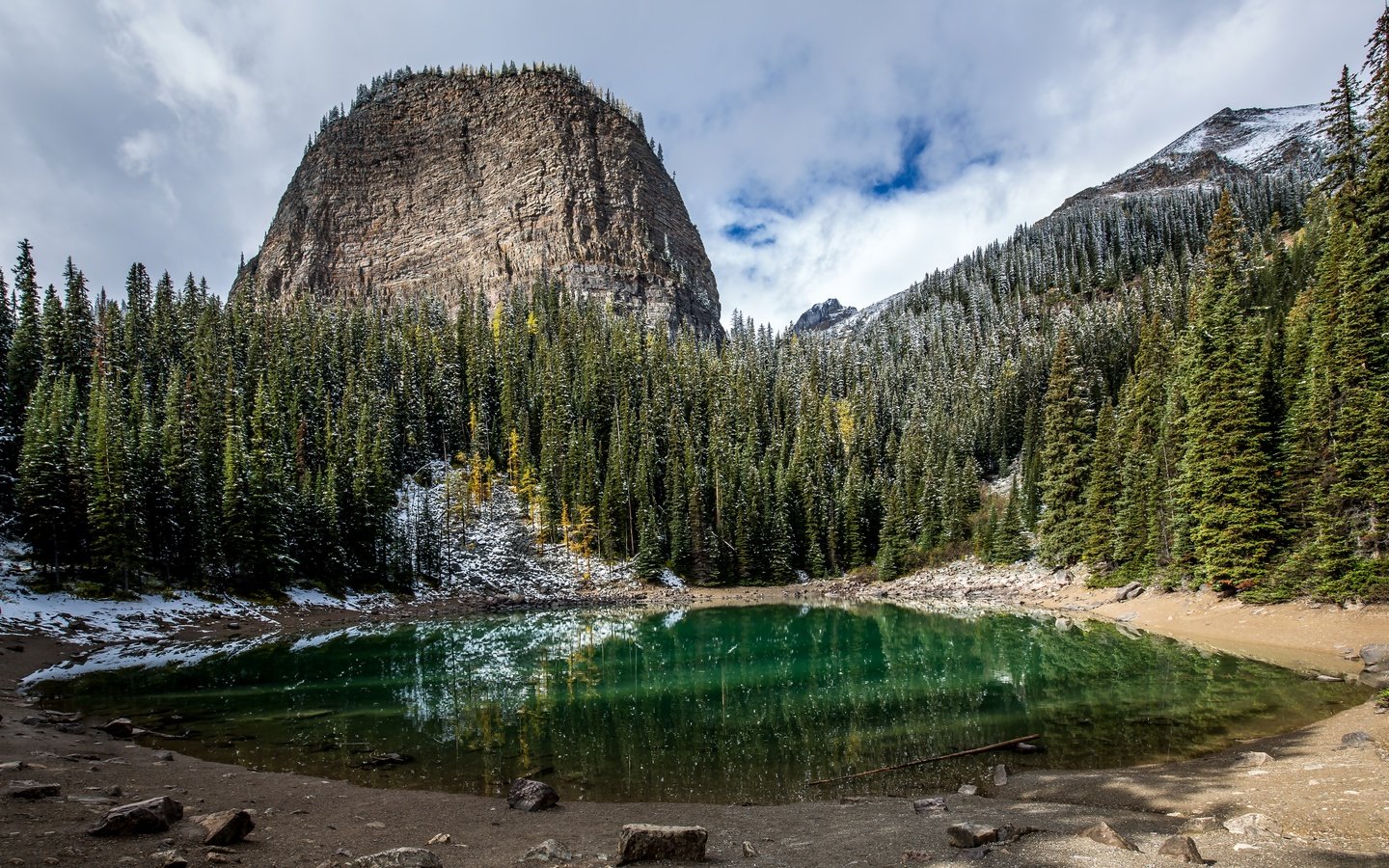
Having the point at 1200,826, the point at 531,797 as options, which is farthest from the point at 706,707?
the point at 1200,826

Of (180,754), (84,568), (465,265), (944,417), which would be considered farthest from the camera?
(465,265)

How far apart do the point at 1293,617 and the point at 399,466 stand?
8044 cm

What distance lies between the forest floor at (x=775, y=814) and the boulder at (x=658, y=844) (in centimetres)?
35

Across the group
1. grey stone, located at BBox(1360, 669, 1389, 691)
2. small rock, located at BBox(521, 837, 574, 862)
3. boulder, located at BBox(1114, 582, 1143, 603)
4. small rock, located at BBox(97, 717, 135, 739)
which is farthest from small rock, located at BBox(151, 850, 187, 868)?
boulder, located at BBox(1114, 582, 1143, 603)

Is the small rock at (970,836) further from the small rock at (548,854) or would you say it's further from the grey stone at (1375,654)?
the grey stone at (1375,654)

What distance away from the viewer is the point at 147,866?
6555mm

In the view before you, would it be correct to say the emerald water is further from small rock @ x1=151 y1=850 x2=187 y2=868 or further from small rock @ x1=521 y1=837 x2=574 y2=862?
small rock @ x1=151 y1=850 x2=187 y2=868

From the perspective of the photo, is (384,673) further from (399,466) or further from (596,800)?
(399,466)

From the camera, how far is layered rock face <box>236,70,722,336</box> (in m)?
165

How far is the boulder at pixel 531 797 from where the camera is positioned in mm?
10867

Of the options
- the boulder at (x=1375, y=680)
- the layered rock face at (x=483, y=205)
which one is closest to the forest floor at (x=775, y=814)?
the boulder at (x=1375, y=680)

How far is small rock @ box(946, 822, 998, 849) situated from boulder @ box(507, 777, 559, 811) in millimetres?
6681

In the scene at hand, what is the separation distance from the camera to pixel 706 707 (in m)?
20.1

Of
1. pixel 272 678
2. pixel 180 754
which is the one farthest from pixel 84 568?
pixel 180 754
